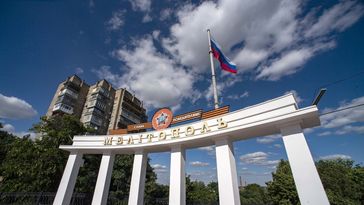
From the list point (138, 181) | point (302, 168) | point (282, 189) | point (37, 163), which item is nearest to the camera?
point (302, 168)

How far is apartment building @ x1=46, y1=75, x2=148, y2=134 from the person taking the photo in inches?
1416

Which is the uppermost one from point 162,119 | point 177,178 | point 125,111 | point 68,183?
point 125,111

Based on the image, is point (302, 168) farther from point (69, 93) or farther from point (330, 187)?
point (69, 93)

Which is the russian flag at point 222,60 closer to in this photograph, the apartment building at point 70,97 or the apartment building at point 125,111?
the apartment building at point 70,97

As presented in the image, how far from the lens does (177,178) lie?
8.92 metres

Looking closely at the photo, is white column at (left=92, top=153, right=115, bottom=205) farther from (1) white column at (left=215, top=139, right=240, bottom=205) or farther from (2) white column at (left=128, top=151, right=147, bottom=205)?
(1) white column at (left=215, top=139, right=240, bottom=205)

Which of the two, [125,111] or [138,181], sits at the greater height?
[125,111]

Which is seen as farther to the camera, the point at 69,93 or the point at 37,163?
the point at 69,93

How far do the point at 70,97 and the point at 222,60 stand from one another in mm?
37196

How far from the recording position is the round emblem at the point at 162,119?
10711mm

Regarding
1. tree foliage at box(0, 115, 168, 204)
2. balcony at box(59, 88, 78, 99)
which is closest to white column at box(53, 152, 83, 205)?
tree foliage at box(0, 115, 168, 204)

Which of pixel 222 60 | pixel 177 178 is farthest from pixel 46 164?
pixel 222 60

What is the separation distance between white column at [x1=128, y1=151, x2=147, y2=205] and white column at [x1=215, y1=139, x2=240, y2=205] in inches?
203

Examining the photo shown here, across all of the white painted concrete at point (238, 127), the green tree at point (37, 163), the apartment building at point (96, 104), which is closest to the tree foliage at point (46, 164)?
the green tree at point (37, 163)
